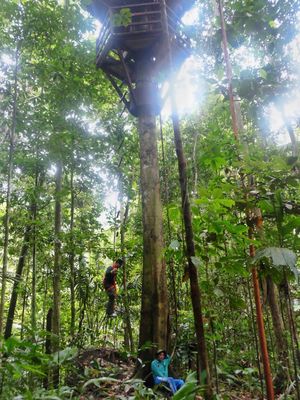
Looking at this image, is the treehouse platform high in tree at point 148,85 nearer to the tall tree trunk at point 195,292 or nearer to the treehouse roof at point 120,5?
the treehouse roof at point 120,5

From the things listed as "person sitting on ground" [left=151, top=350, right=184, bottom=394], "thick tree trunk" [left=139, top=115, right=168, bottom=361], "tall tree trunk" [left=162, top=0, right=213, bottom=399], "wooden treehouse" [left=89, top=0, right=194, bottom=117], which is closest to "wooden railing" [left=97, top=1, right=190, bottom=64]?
"wooden treehouse" [left=89, top=0, right=194, bottom=117]

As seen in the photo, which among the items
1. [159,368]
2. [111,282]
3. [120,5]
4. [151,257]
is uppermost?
[120,5]

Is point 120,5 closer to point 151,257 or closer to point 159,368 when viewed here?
point 151,257

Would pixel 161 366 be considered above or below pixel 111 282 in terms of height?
below

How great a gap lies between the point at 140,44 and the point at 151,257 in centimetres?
457

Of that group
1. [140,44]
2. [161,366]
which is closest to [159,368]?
[161,366]

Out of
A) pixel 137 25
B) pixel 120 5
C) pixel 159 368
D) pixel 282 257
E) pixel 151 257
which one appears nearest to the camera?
pixel 282 257

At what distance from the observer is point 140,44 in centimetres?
795

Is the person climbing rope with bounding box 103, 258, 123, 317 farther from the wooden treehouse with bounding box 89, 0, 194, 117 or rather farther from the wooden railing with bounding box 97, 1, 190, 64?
the wooden railing with bounding box 97, 1, 190, 64

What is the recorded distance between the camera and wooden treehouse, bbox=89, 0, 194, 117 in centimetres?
761

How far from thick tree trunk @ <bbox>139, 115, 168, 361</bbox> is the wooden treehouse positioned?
680mm

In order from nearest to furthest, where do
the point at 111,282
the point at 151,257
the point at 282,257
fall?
the point at 282,257 → the point at 151,257 → the point at 111,282

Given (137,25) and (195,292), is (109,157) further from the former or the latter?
(195,292)

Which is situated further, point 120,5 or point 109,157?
point 109,157
